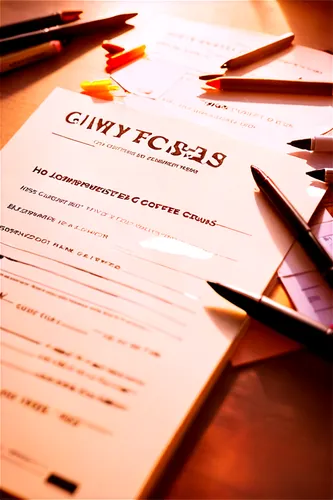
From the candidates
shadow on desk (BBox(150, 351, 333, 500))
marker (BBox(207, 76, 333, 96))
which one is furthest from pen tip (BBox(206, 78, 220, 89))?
shadow on desk (BBox(150, 351, 333, 500))

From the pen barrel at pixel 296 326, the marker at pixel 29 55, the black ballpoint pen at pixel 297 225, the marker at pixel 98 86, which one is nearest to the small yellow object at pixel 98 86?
the marker at pixel 98 86

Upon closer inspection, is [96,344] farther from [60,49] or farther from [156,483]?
[60,49]

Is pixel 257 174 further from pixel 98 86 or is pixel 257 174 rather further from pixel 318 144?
pixel 98 86

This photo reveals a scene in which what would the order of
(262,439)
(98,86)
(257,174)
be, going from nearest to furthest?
(262,439) < (257,174) < (98,86)

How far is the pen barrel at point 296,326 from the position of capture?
0.35m

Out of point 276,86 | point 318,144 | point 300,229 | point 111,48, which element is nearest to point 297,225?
point 300,229

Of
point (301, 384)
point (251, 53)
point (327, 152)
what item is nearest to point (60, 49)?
point (251, 53)

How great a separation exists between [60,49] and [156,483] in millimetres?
535

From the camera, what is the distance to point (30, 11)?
0.71m

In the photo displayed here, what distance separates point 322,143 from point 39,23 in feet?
1.32

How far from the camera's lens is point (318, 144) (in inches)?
19.4

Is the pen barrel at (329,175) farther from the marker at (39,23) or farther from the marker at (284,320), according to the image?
the marker at (39,23)

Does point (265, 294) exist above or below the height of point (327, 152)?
below

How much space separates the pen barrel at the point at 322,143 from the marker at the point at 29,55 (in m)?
0.35
